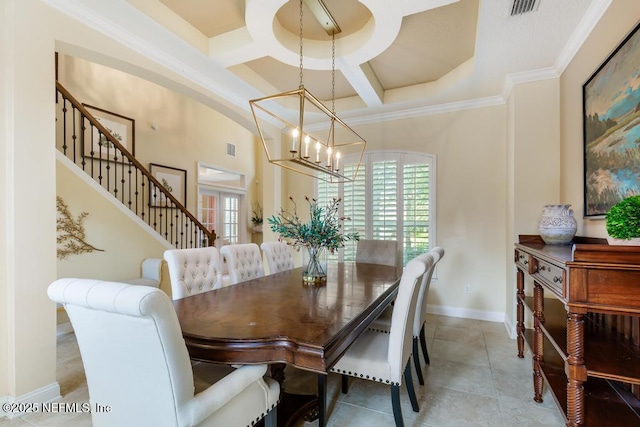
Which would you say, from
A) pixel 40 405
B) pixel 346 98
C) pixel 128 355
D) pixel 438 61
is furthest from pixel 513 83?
pixel 40 405

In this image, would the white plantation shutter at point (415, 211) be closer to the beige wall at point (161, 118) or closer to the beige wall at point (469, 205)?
the beige wall at point (469, 205)

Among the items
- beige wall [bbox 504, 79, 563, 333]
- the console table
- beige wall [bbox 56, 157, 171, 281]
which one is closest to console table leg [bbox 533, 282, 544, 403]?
the console table

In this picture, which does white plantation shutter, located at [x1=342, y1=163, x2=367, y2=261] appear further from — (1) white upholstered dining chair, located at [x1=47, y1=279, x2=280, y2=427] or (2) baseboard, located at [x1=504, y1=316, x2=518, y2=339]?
(1) white upholstered dining chair, located at [x1=47, y1=279, x2=280, y2=427]

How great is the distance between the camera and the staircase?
4.03 metres

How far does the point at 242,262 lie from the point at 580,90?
10.9 ft

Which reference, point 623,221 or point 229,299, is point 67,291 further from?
point 623,221

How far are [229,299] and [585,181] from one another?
289 cm

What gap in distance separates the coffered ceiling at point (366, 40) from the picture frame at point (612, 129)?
1.75 ft

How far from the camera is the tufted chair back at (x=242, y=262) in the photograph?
2.78 meters

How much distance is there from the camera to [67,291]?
3.66 ft

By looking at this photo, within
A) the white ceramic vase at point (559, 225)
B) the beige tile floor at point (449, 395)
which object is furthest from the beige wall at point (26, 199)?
the white ceramic vase at point (559, 225)

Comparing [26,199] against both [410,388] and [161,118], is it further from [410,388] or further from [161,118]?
[161,118]

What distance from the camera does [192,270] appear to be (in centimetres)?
242

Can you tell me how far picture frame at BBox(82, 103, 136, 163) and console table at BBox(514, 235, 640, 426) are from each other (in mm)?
5074
